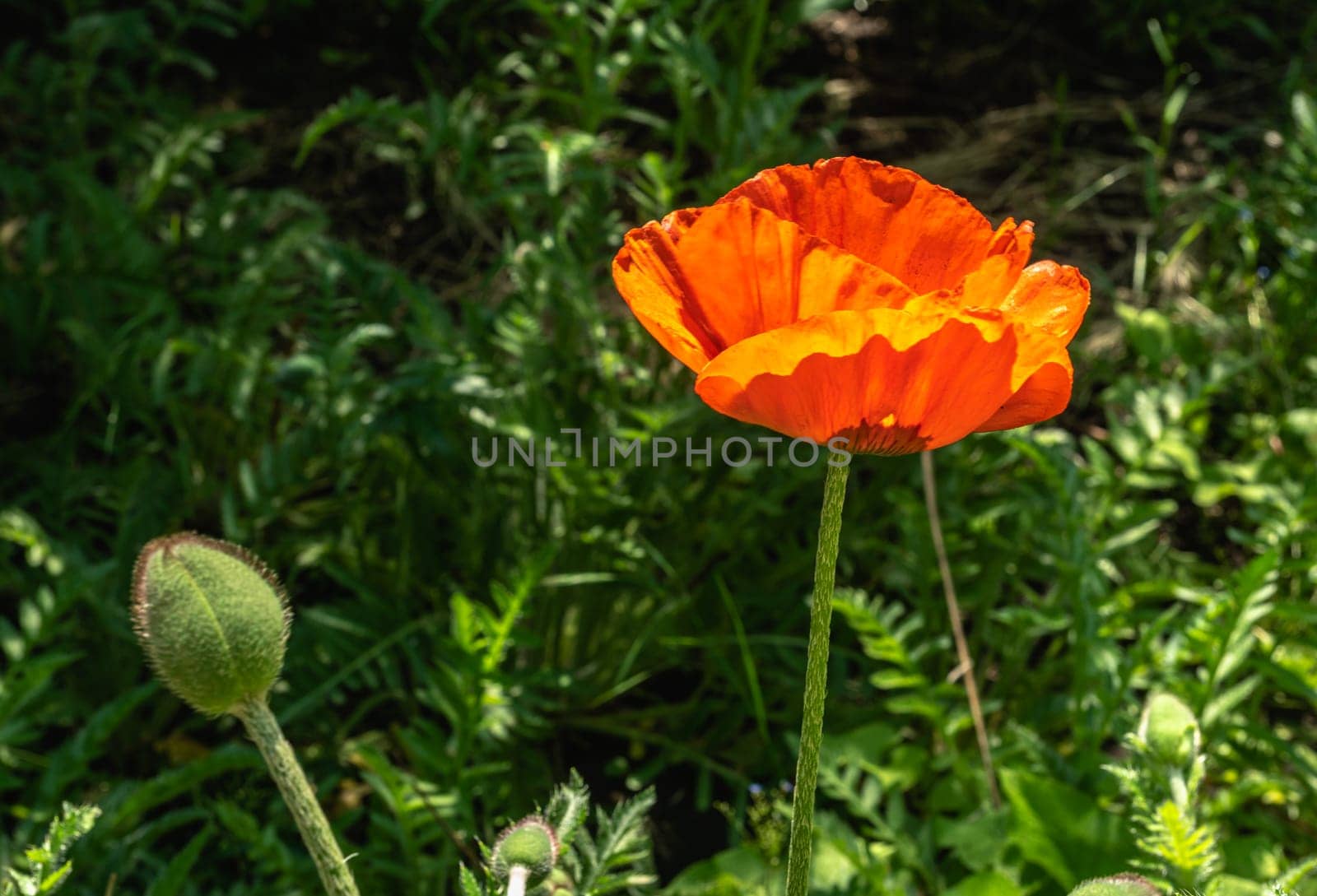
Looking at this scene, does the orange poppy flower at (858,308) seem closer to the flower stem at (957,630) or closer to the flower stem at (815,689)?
the flower stem at (815,689)

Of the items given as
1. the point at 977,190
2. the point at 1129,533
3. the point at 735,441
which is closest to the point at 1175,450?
the point at 1129,533

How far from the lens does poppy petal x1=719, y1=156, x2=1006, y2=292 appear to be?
1.00 meters

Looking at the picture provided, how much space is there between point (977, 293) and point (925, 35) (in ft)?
10.5

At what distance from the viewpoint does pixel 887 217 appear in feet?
3.35

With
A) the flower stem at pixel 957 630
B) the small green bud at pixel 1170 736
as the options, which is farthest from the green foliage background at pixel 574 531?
the small green bud at pixel 1170 736

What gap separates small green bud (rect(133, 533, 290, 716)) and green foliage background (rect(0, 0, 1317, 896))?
55 cm

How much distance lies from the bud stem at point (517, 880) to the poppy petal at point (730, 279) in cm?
37

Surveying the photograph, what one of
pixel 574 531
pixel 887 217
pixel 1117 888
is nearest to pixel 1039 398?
pixel 887 217

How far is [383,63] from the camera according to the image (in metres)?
3.67

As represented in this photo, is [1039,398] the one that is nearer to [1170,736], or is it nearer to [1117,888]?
[1117,888]

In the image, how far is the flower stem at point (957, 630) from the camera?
6.48 ft

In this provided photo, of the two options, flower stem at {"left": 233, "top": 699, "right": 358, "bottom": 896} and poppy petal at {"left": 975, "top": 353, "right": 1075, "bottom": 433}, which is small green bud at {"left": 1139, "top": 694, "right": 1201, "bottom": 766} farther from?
flower stem at {"left": 233, "top": 699, "right": 358, "bottom": 896}

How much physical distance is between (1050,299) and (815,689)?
0.32 metres

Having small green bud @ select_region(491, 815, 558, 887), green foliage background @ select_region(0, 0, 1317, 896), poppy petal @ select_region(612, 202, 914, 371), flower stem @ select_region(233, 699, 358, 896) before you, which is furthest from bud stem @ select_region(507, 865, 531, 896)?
green foliage background @ select_region(0, 0, 1317, 896)
